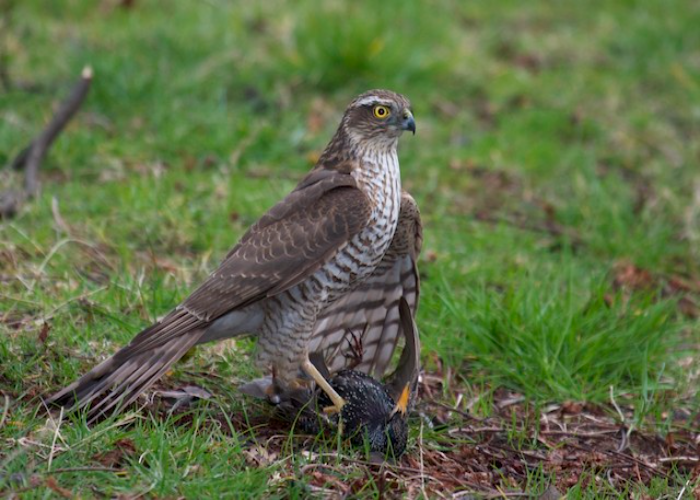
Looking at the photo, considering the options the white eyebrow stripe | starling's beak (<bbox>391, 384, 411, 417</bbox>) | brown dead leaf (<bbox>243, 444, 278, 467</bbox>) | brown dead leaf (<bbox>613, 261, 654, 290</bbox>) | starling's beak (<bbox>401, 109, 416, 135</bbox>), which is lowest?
brown dead leaf (<bbox>613, 261, 654, 290</bbox>)

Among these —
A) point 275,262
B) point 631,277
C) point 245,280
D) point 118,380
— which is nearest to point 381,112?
point 275,262

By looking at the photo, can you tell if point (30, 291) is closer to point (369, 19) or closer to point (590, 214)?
point (590, 214)

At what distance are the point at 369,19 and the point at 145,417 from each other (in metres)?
5.20

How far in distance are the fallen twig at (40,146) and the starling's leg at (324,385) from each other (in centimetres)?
251

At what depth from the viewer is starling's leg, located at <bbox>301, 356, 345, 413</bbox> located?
4.49m

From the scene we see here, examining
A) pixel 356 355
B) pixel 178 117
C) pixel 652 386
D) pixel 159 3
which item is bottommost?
pixel 652 386

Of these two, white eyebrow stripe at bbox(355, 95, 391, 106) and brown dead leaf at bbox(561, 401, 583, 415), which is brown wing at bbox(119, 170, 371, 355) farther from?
brown dead leaf at bbox(561, 401, 583, 415)

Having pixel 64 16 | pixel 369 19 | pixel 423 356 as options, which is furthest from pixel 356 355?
pixel 64 16

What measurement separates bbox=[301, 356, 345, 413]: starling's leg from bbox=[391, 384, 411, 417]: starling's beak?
21 cm

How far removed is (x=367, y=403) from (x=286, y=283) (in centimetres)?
58

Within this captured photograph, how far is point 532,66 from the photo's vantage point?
10008 mm

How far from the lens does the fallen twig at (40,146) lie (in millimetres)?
6539

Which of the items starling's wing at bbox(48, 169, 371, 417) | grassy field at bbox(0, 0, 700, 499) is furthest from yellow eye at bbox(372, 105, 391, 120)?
grassy field at bbox(0, 0, 700, 499)

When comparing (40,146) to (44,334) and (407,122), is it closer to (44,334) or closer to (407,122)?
(44,334)
